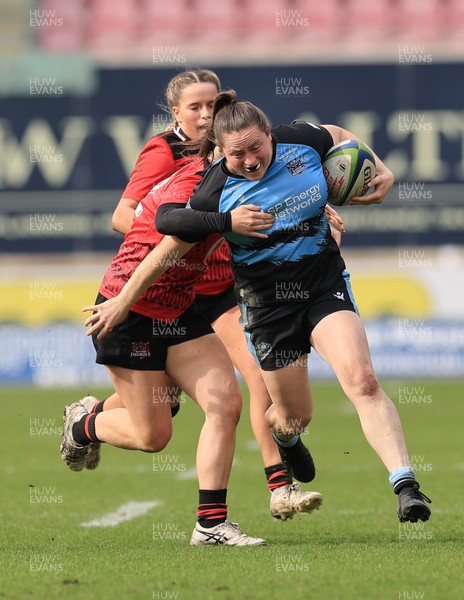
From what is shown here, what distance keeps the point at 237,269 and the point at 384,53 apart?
45.3ft

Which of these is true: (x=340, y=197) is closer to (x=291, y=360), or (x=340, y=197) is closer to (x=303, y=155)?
(x=303, y=155)

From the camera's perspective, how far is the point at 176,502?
761cm

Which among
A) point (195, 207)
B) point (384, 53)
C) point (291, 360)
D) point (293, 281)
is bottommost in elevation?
point (291, 360)

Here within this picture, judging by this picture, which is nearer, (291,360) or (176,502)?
(291,360)

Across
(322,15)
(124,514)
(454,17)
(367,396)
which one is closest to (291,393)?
(367,396)

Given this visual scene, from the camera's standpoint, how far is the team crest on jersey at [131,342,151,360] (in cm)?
589

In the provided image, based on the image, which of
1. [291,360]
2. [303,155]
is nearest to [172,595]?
[291,360]

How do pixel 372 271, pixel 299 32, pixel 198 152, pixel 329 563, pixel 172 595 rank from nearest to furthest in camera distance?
1. pixel 172 595
2. pixel 329 563
3. pixel 198 152
4. pixel 372 271
5. pixel 299 32

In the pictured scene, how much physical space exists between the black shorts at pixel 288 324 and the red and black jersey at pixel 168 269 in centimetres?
34

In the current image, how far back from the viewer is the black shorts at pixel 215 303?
6742 mm

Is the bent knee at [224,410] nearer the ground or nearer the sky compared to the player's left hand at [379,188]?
nearer the ground

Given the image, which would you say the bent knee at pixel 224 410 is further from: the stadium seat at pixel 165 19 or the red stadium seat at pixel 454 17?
the red stadium seat at pixel 454 17

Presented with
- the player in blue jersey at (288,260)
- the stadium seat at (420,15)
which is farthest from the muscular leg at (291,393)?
the stadium seat at (420,15)

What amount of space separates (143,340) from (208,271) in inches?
37.1
